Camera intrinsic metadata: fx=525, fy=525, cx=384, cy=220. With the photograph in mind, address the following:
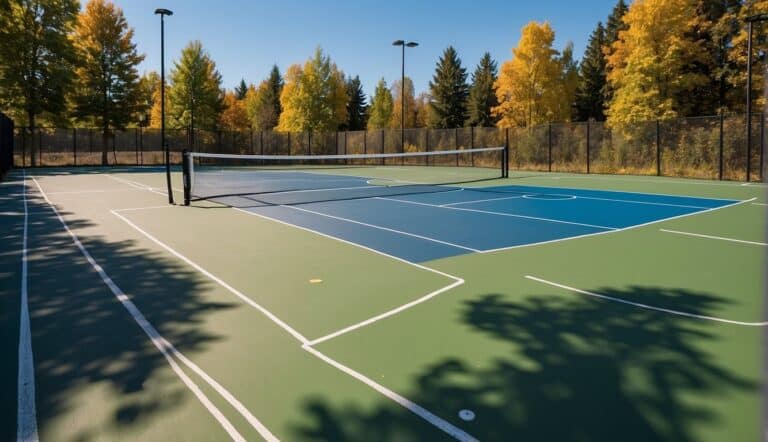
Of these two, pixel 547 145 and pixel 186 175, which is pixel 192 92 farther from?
pixel 186 175

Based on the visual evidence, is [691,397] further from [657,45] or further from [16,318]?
[657,45]

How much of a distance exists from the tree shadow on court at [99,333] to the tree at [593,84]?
5600 centimetres

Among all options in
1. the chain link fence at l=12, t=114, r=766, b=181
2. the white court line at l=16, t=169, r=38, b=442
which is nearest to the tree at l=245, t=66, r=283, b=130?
the chain link fence at l=12, t=114, r=766, b=181

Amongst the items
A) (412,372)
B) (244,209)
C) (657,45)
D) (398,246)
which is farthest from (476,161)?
(412,372)

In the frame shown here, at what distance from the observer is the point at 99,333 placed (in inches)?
183

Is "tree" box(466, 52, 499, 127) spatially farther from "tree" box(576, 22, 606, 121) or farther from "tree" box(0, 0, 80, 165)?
"tree" box(0, 0, 80, 165)

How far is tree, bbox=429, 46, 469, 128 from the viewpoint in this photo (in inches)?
2470

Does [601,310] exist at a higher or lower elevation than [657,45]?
lower

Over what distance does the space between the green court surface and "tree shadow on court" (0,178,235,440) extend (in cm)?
2

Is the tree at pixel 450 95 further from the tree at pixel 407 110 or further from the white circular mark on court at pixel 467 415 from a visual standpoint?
the white circular mark on court at pixel 467 415

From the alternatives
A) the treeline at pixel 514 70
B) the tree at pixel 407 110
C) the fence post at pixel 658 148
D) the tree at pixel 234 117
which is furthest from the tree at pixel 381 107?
the fence post at pixel 658 148

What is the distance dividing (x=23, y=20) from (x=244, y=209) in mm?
29218

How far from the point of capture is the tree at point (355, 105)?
76000 millimetres

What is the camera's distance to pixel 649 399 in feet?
11.3
